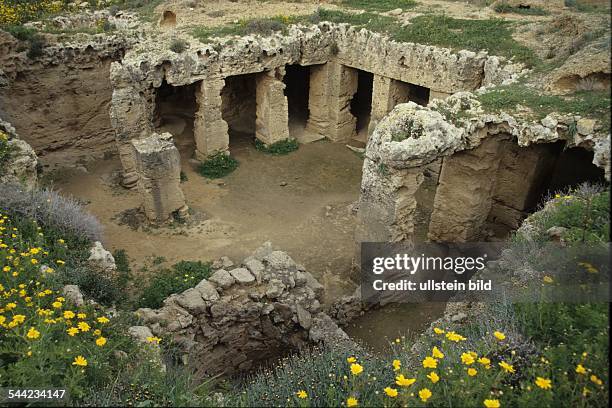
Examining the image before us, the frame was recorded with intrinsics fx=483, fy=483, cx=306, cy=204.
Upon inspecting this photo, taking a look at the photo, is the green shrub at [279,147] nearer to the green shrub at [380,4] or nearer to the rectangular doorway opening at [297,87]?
the rectangular doorway opening at [297,87]

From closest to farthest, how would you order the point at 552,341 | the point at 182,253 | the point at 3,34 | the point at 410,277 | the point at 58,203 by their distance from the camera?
the point at 552,341, the point at 58,203, the point at 410,277, the point at 182,253, the point at 3,34

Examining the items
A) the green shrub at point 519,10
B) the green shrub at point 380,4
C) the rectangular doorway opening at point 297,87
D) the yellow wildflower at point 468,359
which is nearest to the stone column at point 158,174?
the rectangular doorway opening at point 297,87

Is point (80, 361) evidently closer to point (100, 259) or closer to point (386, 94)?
point (100, 259)

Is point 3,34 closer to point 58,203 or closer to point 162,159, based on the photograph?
point 162,159

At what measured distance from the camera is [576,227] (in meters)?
5.58

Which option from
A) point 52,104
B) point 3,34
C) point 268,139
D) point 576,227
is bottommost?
point 268,139

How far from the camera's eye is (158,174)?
1097cm

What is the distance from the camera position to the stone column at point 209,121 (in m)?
13.4

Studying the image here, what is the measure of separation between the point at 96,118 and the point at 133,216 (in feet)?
15.5

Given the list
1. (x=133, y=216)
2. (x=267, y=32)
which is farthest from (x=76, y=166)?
(x=267, y=32)

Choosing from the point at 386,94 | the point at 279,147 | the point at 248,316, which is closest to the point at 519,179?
the point at 386,94

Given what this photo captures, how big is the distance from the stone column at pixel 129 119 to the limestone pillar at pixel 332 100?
5468mm

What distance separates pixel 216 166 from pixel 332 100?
14.8 feet

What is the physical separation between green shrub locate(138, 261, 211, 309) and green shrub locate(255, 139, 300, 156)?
584 cm
